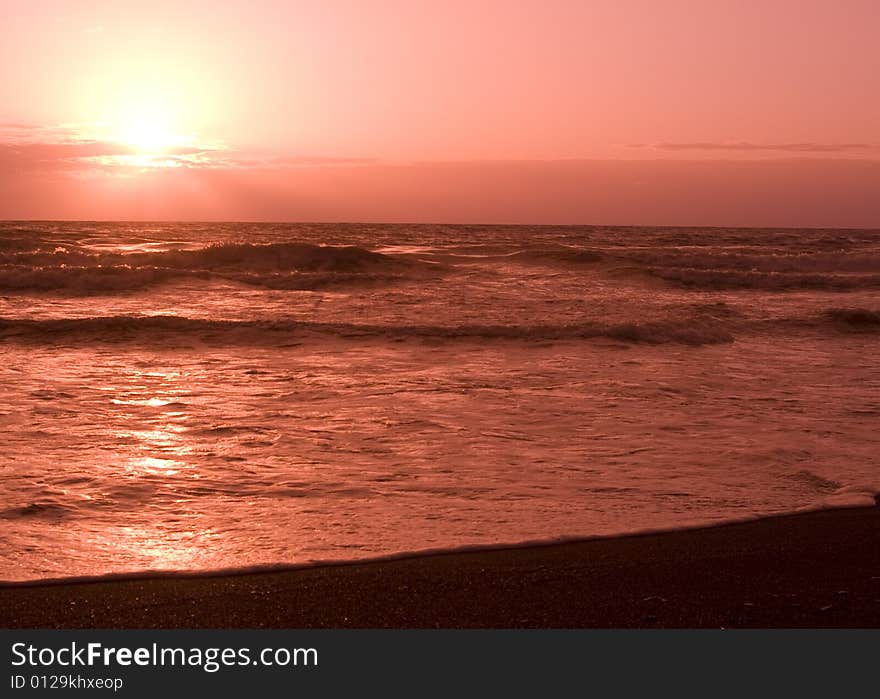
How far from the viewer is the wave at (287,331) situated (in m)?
13.9

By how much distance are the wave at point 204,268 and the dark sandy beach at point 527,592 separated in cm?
1899

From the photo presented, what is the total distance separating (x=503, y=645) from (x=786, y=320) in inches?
599

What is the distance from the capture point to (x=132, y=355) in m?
12.2

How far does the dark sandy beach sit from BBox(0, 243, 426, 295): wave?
18995mm

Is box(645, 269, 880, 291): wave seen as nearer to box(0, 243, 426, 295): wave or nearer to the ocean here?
box(0, 243, 426, 295): wave

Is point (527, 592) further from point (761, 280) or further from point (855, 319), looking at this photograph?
point (761, 280)

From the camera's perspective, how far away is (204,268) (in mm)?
27094

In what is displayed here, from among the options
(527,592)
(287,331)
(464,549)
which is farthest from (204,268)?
(527,592)

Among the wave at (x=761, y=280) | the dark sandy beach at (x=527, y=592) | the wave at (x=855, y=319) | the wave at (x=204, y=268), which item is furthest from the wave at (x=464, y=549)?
the wave at (x=761, y=280)

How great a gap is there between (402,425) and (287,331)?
7.21 metres

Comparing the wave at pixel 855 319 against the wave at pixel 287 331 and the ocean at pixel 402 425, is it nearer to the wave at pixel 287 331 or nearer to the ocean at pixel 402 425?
the ocean at pixel 402 425

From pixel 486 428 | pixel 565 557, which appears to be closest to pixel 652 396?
pixel 486 428

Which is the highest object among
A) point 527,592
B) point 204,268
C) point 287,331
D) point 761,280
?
point 204,268

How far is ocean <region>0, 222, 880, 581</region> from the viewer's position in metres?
5.11
